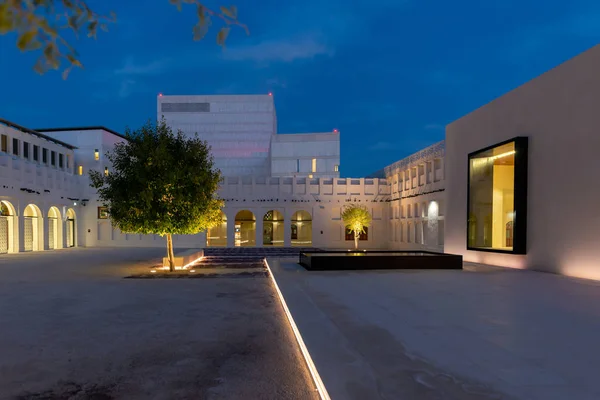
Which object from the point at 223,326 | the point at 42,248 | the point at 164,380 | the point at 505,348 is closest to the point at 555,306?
the point at 505,348

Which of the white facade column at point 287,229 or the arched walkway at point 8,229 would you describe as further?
the white facade column at point 287,229

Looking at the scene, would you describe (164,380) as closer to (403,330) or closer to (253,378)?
(253,378)

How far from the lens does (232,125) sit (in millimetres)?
63719

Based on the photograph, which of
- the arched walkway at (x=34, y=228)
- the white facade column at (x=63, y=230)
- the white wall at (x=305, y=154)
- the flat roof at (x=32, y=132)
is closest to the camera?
the flat roof at (x=32, y=132)

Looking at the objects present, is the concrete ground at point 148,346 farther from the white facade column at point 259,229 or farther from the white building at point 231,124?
the white building at point 231,124

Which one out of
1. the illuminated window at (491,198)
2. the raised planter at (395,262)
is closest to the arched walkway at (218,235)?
the raised planter at (395,262)

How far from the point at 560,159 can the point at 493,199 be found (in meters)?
4.97

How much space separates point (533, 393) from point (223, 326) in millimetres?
6078

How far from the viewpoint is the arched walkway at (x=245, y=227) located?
4234cm

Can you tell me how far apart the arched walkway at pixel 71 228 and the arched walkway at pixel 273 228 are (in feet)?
66.4

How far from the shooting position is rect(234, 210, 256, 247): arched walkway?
42.3 metres

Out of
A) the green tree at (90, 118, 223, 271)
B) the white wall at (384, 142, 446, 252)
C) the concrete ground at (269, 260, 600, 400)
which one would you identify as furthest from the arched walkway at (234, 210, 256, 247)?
the concrete ground at (269, 260, 600, 400)

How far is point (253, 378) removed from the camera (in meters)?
5.65

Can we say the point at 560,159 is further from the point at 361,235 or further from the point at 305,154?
the point at 305,154
